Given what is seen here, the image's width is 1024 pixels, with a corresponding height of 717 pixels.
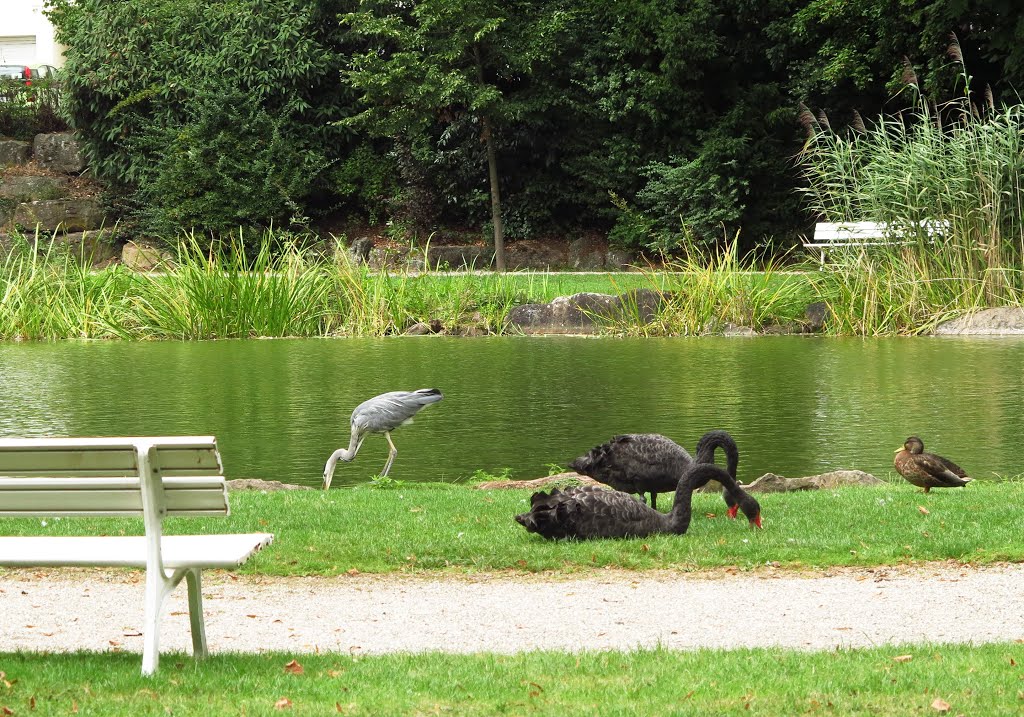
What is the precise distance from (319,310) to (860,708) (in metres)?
17.9

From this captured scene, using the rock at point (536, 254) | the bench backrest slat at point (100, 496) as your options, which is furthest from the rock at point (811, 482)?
the rock at point (536, 254)

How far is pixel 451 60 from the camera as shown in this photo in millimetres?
29375

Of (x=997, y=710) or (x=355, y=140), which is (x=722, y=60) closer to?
(x=355, y=140)

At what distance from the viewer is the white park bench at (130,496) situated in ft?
14.8

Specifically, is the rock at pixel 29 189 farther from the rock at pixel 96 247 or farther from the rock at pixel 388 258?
the rock at pixel 388 258

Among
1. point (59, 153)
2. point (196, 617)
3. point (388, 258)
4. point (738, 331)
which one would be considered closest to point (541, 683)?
point (196, 617)

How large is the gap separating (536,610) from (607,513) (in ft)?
4.45

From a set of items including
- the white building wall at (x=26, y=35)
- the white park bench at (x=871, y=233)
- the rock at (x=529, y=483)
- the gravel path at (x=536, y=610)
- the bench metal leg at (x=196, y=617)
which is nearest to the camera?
the bench metal leg at (x=196, y=617)

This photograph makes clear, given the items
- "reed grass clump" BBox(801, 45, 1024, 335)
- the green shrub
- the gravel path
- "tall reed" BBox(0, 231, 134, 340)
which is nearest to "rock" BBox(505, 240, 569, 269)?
the green shrub

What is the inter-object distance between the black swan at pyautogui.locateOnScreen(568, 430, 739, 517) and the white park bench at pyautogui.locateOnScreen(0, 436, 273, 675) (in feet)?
11.0

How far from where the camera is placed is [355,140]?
34094 mm

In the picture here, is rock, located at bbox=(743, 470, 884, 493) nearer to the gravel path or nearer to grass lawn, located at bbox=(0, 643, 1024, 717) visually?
the gravel path

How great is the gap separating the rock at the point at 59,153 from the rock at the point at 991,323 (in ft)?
83.5

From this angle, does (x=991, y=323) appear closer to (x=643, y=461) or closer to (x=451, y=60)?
(x=643, y=461)
